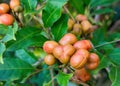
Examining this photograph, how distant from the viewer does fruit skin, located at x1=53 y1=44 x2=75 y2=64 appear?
1023 mm

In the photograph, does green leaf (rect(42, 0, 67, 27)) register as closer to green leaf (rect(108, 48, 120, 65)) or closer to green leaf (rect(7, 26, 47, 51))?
green leaf (rect(7, 26, 47, 51))

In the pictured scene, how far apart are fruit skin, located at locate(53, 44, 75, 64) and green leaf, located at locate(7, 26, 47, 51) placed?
0.10 meters

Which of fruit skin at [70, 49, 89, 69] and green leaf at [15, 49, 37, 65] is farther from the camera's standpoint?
green leaf at [15, 49, 37, 65]

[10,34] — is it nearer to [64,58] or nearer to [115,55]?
[64,58]

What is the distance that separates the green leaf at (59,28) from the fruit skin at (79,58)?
146mm

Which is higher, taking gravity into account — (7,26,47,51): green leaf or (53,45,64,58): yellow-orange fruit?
(7,26,47,51): green leaf

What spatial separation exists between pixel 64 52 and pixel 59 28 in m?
0.16

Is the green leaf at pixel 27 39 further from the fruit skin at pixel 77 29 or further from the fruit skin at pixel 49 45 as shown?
the fruit skin at pixel 77 29

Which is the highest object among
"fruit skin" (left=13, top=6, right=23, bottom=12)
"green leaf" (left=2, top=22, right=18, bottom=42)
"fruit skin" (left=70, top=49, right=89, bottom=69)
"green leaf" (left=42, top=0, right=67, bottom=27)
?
"fruit skin" (left=13, top=6, right=23, bottom=12)

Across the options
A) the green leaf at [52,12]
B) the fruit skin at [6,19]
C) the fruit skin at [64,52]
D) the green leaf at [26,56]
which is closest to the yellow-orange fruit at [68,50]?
the fruit skin at [64,52]

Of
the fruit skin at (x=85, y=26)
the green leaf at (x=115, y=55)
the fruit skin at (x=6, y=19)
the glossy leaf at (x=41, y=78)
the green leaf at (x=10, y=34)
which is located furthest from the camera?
the glossy leaf at (x=41, y=78)

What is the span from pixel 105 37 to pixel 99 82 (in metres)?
0.80

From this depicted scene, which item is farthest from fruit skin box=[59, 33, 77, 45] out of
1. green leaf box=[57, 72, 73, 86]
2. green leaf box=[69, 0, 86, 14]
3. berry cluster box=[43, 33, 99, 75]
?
green leaf box=[69, 0, 86, 14]

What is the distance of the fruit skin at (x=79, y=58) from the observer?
3.31 feet
